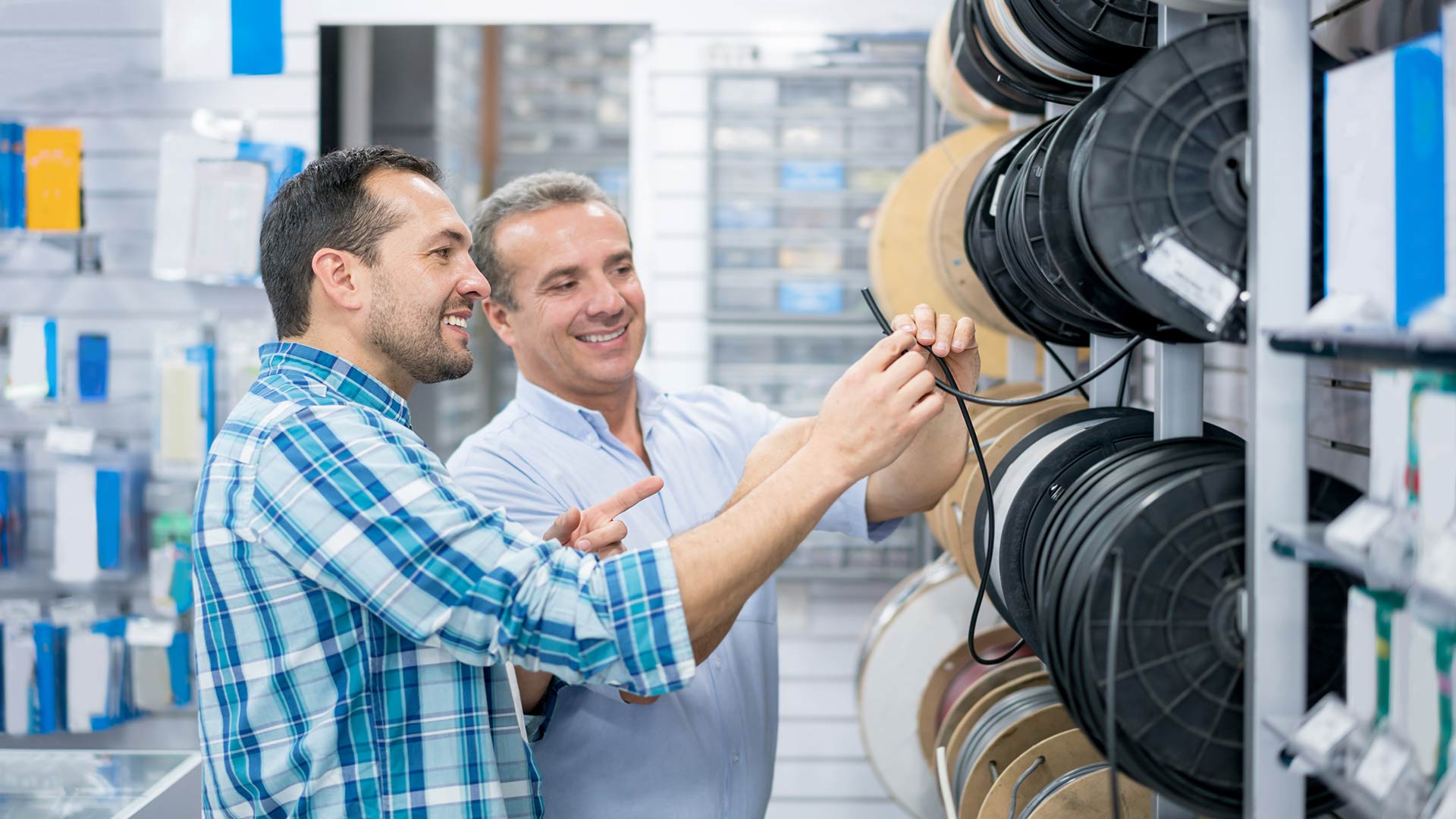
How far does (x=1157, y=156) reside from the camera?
1224 millimetres

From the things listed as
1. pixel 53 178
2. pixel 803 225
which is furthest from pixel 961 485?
pixel 53 178

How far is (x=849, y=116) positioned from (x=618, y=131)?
2.79 metres

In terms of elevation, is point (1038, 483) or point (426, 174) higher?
point (426, 174)

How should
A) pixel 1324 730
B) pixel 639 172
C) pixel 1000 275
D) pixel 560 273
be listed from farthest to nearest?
pixel 639 172 < pixel 560 273 < pixel 1000 275 < pixel 1324 730

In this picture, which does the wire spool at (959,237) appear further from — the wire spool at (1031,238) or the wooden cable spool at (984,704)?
the wooden cable spool at (984,704)

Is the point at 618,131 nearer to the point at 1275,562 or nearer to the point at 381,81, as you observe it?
the point at 381,81

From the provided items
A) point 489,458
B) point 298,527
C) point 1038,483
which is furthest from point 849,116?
point 298,527

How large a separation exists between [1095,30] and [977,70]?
0.92 m

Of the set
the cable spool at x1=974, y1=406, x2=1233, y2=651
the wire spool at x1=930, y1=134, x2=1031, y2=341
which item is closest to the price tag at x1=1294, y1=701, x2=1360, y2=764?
the cable spool at x1=974, y1=406, x2=1233, y2=651

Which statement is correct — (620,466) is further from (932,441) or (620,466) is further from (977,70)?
(977,70)

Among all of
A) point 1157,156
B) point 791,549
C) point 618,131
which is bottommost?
point 791,549

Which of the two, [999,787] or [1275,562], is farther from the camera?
[999,787]

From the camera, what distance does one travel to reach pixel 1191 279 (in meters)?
1.23

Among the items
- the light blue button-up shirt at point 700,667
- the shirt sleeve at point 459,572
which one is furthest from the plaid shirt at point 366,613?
the light blue button-up shirt at point 700,667
